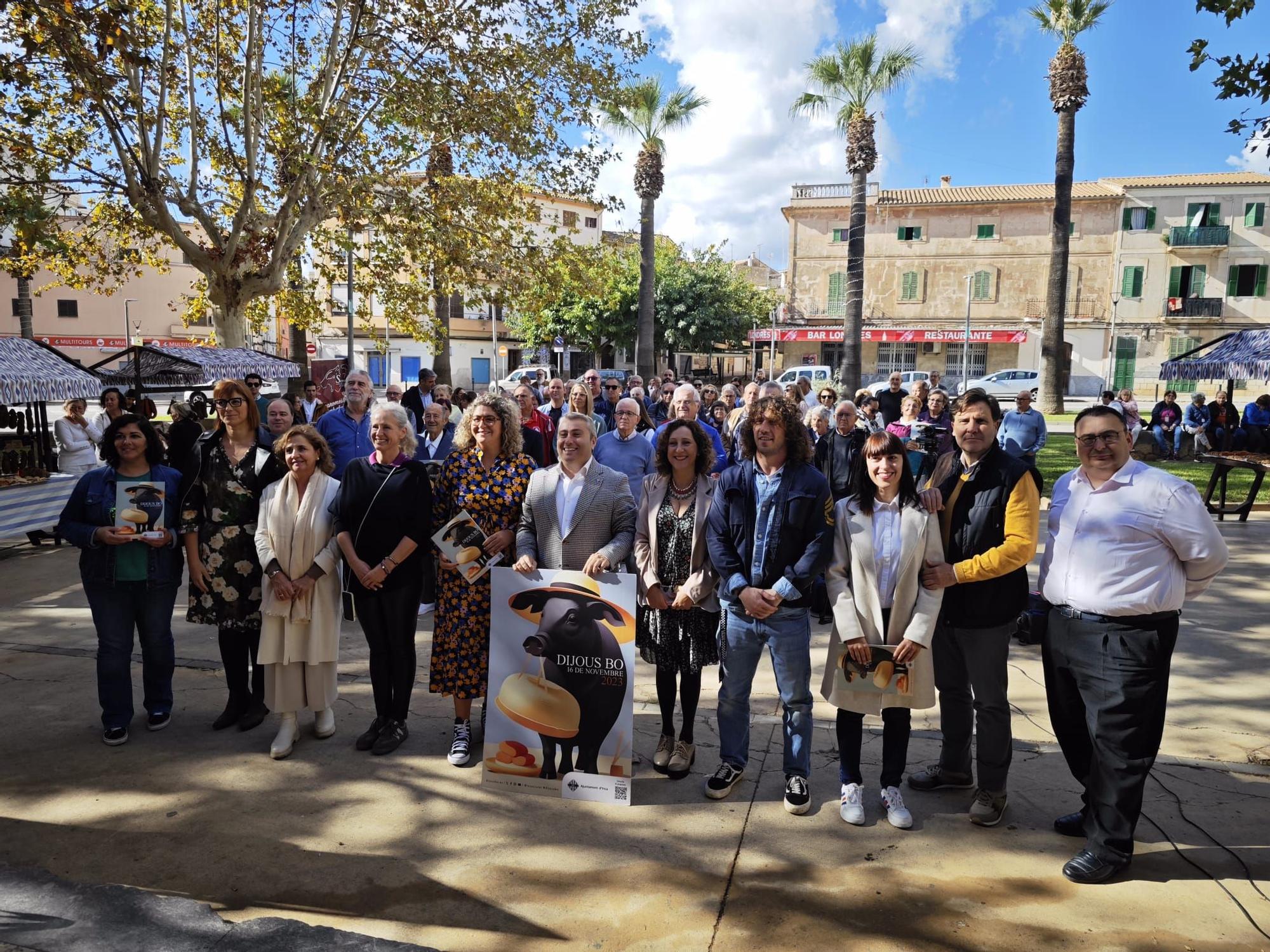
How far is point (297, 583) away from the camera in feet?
13.9

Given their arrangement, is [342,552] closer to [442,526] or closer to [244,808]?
[442,526]

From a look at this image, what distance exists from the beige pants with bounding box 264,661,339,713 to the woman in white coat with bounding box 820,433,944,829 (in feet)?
8.62

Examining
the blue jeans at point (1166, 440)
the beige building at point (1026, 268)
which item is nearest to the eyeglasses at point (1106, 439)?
the blue jeans at point (1166, 440)

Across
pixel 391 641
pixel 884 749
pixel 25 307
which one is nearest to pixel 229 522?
pixel 391 641

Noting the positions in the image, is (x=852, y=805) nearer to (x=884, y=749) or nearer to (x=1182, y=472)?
(x=884, y=749)

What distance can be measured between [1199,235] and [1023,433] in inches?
1545

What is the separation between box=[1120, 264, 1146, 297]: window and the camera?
39531 millimetres

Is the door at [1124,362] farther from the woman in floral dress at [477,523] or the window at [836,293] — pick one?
the woman in floral dress at [477,523]

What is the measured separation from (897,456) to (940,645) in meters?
0.94

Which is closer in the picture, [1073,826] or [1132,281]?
[1073,826]

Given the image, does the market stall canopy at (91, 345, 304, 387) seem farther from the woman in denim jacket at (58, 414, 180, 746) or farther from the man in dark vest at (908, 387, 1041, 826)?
the man in dark vest at (908, 387, 1041, 826)

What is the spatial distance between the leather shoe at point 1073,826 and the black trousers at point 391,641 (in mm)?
3141

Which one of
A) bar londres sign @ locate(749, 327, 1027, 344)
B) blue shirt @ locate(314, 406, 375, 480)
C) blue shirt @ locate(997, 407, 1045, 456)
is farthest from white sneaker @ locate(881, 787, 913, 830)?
bar londres sign @ locate(749, 327, 1027, 344)

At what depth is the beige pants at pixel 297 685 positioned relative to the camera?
4.34m
